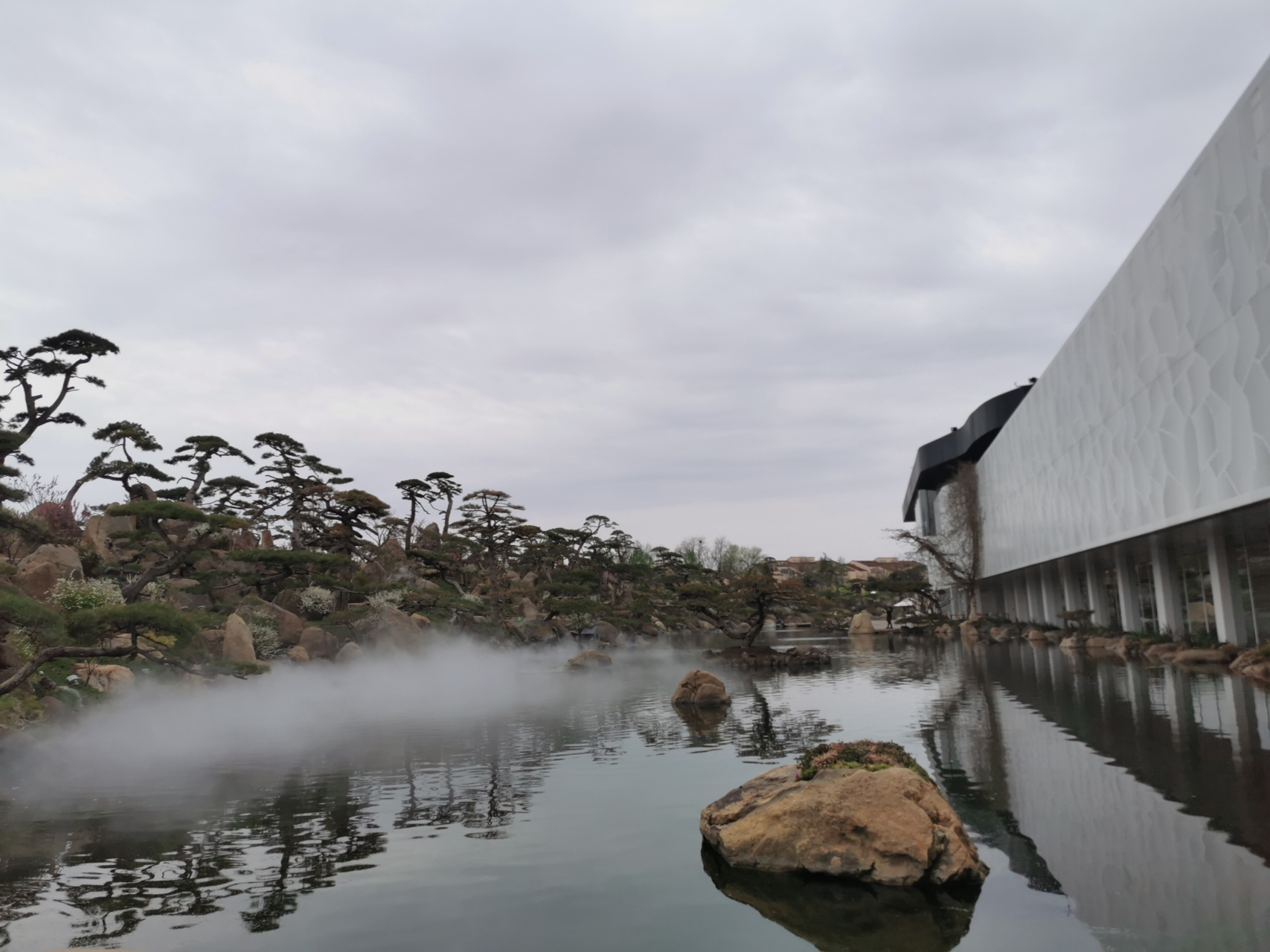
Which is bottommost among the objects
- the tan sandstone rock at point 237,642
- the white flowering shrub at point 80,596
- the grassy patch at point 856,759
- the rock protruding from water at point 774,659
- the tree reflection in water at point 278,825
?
the tree reflection in water at point 278,825

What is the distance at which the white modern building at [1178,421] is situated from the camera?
59.7 feet

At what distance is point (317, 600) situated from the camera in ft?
112

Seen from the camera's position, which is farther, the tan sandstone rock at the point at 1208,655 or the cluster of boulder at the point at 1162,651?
the tan sandstone rock at the point at 1208,655

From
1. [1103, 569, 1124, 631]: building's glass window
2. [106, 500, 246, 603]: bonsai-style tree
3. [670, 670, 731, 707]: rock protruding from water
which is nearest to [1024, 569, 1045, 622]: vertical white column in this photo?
[1103, 569, 1124, 631]: building's glass window

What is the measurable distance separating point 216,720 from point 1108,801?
18612 millimetres

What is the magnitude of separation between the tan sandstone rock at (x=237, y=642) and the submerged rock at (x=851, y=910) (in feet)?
66.0

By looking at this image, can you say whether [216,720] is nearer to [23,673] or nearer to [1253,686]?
[23,673]

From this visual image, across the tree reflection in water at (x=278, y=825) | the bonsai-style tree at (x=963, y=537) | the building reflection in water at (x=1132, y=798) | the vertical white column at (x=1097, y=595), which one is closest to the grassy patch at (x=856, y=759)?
the building reflection in water at (x=1132, y=798)

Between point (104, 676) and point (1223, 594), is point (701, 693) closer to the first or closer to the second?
point (104, 676)

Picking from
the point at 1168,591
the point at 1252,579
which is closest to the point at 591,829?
the point at 1252,579

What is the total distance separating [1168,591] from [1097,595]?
29.5 feet

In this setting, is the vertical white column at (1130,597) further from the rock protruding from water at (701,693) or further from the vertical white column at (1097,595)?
the rock protruding from water at (701,693)

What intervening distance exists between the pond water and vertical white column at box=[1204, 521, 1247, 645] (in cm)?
586

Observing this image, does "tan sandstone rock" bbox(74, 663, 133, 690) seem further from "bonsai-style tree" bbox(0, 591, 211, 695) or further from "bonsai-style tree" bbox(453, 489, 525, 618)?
"bonsai-style tree" bbox(453, 489, 525, 618)
